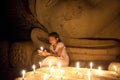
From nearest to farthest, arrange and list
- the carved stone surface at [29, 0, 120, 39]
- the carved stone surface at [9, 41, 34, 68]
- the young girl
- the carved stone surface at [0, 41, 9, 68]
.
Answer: the young girl
the carved stone surface at [29, 0, 120, 39]
the carved stone surface at [9, 41, 34, 68]
the carved stone surface at [0, 41, 9, 68]

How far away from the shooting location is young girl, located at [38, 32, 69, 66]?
5.36m

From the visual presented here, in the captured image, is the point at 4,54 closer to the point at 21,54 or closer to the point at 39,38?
the point at 21,54

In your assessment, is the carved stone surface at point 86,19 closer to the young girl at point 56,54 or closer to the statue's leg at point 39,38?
the statue's leg at point 39,38

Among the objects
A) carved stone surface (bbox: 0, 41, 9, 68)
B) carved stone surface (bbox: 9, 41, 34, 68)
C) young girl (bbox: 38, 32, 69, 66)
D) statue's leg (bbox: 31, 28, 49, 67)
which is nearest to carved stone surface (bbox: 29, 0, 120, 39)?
statue's leg (bbox: 31, 28, 49, 67)

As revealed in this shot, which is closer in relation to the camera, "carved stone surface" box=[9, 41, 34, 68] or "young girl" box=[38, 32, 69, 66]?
"young girl" box=[38, 32, 69, 66]

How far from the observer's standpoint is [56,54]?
5.54 metres

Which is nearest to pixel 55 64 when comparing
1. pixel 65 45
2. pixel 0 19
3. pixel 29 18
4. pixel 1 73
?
pixel 65 45

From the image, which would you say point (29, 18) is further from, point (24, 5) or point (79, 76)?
point (79, 76)

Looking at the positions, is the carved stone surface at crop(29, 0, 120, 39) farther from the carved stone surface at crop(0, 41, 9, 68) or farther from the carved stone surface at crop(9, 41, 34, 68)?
the carved stone surface at crop(0, 41, 9, 68)

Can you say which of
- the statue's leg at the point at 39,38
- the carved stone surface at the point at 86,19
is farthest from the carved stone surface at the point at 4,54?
the carved stone surface at the point at 86,19

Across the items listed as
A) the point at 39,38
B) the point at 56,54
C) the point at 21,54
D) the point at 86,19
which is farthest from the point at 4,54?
the point at 86,19

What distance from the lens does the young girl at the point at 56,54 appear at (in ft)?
17.6

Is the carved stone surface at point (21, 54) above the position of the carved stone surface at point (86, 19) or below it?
below

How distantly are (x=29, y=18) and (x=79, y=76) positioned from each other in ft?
9.36
